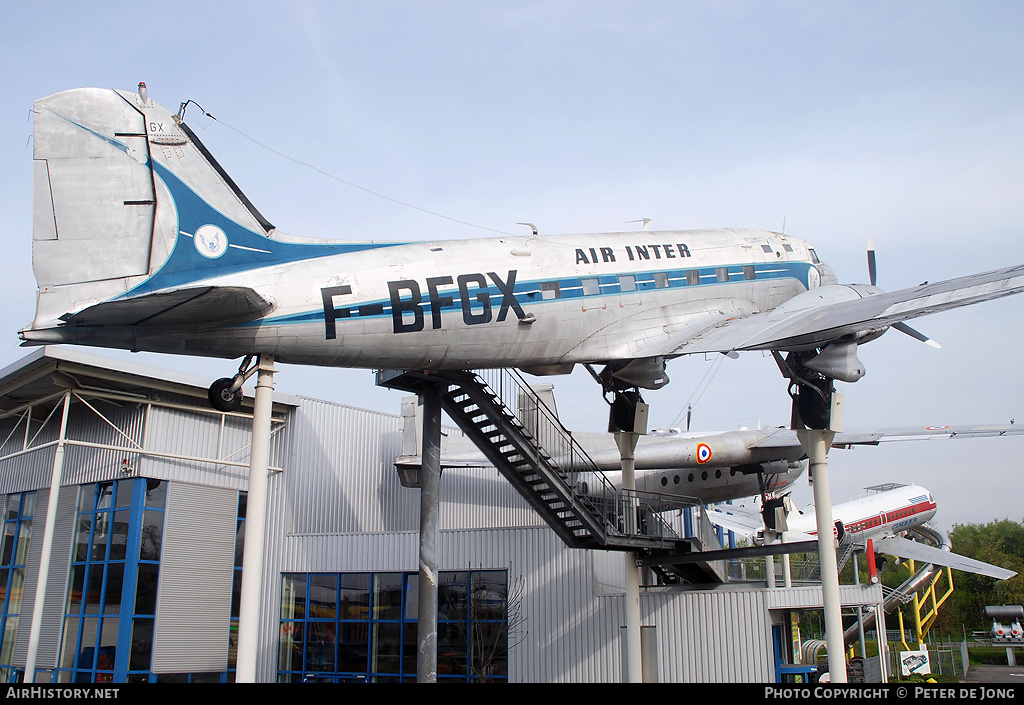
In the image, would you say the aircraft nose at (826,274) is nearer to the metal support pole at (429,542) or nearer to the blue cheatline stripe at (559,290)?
the blue cheatline stripe at (559,290)

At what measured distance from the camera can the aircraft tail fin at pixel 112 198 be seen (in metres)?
14.9

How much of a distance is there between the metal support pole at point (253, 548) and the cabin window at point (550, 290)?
6886 millimetres

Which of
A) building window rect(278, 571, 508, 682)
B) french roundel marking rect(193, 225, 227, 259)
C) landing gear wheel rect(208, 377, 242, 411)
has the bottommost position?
building window rect(278, 571, 508, 682)

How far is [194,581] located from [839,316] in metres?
26.0

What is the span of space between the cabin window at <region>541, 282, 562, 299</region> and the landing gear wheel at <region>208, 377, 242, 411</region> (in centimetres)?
717

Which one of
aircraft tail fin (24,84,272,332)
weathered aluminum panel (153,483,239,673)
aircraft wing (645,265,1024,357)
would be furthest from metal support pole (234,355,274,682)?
weathered aluminum panel (153,483,239,673)

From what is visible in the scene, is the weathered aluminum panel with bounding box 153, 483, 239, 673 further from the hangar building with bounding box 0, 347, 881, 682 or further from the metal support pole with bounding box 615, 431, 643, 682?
the metal support pole with bounding box 615, 431, 643, 682

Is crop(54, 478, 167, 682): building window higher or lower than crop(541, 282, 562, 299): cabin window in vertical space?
lower

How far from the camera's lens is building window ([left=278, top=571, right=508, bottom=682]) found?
29250 millimetres

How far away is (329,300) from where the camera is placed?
1588cm

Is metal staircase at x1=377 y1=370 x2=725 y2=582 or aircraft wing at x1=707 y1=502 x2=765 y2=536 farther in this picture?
aircraft wing at x1=707 y1=502 x2=765 y2=536

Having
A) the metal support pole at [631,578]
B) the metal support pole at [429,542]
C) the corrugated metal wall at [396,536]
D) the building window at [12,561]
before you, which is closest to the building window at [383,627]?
the corrugated metal wall at [396,536]

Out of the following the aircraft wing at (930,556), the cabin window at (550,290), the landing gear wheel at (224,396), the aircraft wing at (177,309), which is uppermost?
the cabin window at (550,290)

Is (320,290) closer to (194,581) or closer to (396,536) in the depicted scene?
(396,536)
